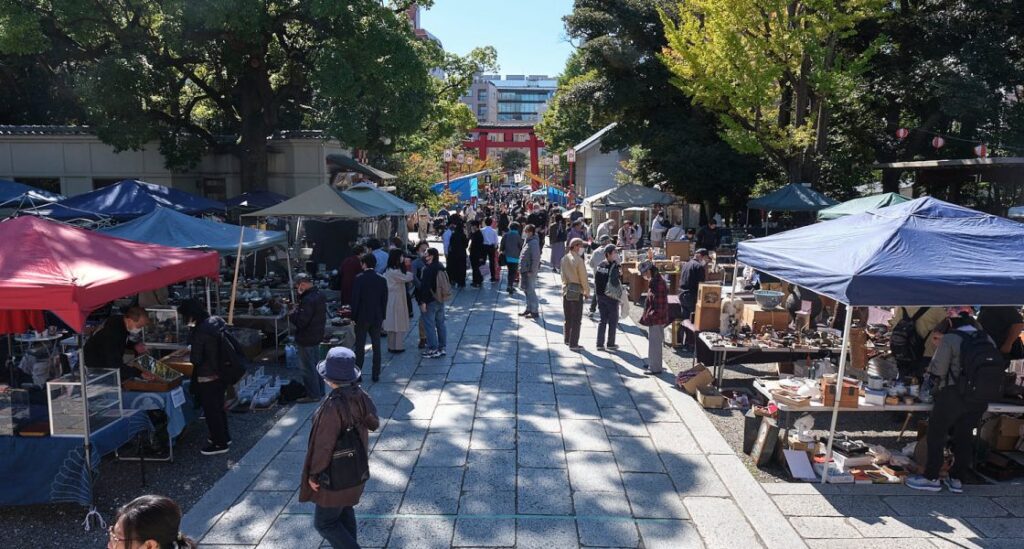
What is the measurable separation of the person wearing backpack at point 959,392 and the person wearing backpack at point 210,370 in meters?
6.16

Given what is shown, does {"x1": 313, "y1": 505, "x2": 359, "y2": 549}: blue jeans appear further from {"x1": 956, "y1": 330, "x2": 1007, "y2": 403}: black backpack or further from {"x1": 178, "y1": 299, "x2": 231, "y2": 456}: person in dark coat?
{"x1": 956, "y1": 330, "x2": 1007, "y2": 403}: black backpack

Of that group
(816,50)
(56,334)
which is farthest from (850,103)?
(56,334)

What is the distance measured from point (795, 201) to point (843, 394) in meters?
11.4

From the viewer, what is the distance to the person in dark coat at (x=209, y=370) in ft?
20.7

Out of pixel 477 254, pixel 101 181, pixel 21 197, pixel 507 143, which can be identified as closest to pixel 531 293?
pixel 477 254

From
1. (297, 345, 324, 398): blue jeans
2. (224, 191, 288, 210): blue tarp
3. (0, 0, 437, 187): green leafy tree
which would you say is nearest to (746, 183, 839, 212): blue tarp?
(0, 0, 437, 187): green leafy tree

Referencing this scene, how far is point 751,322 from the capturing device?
9.12 m

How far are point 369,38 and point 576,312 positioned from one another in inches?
362

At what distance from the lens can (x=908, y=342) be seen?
24.3 ft

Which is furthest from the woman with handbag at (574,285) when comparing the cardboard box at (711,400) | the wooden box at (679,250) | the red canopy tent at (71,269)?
the wooden box at (679,250)

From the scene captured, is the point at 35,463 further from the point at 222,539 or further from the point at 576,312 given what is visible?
the point at 576,312

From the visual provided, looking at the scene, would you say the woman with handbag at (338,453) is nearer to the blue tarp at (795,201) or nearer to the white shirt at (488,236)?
the white shirt at (488,236)

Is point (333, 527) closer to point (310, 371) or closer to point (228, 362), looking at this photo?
point (228, 362)

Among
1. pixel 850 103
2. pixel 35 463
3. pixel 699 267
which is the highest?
pixel 850 103
